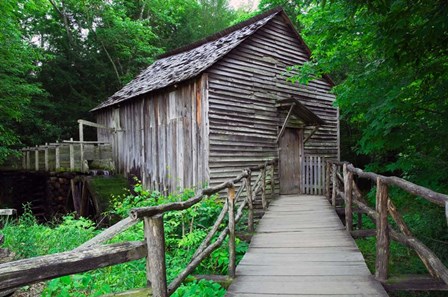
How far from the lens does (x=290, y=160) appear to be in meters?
12.9

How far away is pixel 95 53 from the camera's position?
23.7 meters

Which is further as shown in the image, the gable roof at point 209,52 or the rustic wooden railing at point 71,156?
the rustic wooden railing at point 71,156

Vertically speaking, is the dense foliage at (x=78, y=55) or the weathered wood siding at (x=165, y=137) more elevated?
the dense foliage at (x=78, y=55)

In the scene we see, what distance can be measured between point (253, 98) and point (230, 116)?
1.36 meters

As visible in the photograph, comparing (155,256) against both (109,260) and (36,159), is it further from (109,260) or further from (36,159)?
(36,159)

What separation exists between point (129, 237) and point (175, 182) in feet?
16.4

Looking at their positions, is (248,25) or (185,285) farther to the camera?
(248,25)

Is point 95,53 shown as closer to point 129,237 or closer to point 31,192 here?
point 31,192

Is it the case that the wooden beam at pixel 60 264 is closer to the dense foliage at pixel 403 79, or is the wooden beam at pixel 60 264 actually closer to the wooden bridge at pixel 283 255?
the wooden bridge at pixel 283 255

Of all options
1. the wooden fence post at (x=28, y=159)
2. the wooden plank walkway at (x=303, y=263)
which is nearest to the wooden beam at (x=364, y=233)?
the wooden plank walkway at (x=303, y=263)

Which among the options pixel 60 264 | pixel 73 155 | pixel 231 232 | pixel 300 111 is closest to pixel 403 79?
pixel 231 232

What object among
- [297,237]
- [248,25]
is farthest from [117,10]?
[297,237]

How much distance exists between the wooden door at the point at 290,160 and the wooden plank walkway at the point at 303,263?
577 cm

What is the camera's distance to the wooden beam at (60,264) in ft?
5.10
